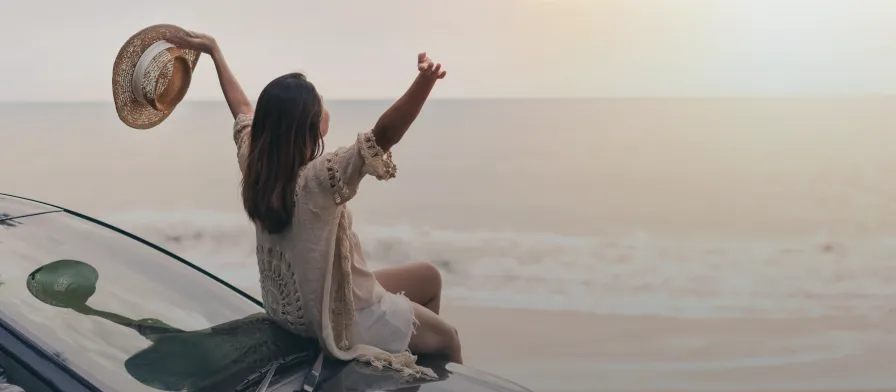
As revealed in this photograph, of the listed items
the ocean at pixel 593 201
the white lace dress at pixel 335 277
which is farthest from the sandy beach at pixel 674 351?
the white lace dress at pixel 335 277

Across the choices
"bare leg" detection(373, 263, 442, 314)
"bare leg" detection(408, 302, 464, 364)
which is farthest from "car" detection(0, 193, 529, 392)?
"bare leg" detection(373, 263, 442, 314)

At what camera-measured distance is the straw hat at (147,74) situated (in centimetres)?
199

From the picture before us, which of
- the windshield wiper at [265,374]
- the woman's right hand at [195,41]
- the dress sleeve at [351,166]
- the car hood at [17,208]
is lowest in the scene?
the windshield wiper at [265,374]

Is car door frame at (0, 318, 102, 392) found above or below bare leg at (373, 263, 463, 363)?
below

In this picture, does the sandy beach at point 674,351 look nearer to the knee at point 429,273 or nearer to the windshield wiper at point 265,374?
the knee at point 429,273

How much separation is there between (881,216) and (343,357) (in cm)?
591

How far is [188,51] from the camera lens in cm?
211

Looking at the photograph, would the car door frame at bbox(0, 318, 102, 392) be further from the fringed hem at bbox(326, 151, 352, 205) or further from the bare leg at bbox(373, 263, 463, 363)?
the bare leg at bbox(373, 263, 463, 363)

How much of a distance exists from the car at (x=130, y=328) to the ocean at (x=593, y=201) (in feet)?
9.40

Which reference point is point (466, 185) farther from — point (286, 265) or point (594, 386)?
point (286, 265)

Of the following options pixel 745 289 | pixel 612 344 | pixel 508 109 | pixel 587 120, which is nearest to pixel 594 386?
pixel 612 344

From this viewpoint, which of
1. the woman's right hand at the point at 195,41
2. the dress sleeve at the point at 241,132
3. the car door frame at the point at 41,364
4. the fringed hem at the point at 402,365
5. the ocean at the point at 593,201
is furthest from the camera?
the ocean at the point at 593,201

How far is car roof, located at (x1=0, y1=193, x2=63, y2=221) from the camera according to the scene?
1.48 metres

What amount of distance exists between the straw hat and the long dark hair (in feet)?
2.13
